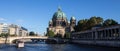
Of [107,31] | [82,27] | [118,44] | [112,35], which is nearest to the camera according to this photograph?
[118,44]

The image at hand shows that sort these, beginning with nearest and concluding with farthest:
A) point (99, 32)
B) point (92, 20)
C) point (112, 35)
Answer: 1. point (112, 35)
2. point (99, 32)
3. point (92, 20)

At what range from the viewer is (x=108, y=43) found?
95.9 meters

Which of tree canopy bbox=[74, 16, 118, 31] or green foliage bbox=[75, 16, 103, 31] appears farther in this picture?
green foliage bbox=[75, 16, 103, 31]

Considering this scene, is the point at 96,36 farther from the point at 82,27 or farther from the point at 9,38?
the point at 9,38

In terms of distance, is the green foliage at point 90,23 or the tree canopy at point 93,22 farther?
the green foliage at point 90,23

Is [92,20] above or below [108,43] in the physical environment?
above

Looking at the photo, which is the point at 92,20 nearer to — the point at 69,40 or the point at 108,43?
the point at 69,40

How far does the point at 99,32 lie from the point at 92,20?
25.0 metres

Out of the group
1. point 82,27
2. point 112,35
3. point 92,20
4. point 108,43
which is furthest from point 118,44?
point 82,27

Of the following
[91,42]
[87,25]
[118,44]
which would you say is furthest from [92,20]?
[118,44]

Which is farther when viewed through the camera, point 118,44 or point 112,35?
point 112,35

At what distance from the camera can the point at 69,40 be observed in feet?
580

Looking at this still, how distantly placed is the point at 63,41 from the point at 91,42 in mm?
49774

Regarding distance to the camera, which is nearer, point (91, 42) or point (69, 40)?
point (91, 42)
